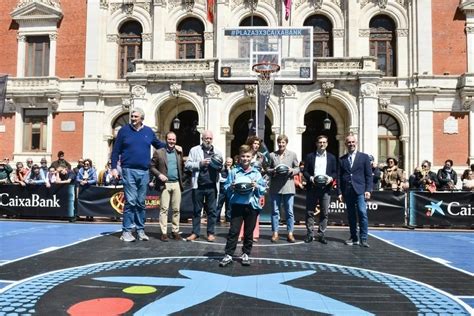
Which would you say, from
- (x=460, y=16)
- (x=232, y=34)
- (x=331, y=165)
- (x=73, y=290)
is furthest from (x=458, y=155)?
(x=73, y=290)

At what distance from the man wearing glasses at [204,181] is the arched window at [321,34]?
17861mm

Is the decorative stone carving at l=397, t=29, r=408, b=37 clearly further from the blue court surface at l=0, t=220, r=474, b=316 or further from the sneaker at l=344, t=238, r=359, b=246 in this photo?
the sneaker at l=344, t=238, r=359, b=246

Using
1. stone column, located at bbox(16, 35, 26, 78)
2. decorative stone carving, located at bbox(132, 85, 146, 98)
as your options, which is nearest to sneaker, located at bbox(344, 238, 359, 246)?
decorative stone carving, located at bbox(132, 85, 146, 98)

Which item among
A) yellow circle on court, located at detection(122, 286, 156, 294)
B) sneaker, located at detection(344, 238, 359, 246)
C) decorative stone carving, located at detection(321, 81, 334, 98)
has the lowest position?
sneaker, located at detection(344, 238, 359, 246)

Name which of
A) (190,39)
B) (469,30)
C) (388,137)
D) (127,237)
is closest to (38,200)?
(127,237)

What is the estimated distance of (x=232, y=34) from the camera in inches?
631

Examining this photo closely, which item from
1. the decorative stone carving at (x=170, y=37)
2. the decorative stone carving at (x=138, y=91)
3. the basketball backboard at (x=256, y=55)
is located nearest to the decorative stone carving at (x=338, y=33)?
the basketball backboard at (x=256, y=55)

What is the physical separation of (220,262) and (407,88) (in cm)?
2082

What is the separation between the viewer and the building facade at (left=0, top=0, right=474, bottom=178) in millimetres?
21922

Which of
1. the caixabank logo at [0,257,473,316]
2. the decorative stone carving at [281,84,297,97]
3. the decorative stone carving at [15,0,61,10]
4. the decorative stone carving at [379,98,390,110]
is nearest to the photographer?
the caixabank logo at [0,257,473,316]

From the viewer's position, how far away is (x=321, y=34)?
82.1ft

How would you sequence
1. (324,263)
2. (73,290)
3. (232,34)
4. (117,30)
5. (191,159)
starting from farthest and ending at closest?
1. (117,30)
2. (232,34)
3. (191,159)
4. (324,263)
5. (73,290)

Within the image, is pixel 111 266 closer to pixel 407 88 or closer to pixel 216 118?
pixel 216 118

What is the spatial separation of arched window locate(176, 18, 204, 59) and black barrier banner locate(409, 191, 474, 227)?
1636 cm
